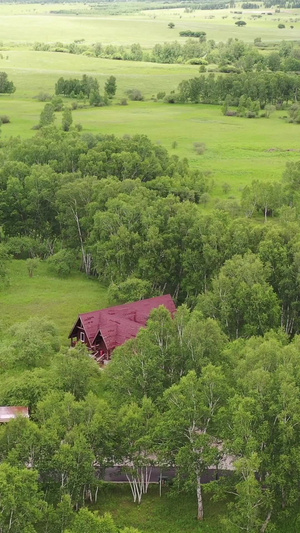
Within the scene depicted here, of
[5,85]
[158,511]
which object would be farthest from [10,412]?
[5,85]

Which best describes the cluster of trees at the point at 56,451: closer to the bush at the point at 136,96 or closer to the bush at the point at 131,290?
the bush at the point at 131,290

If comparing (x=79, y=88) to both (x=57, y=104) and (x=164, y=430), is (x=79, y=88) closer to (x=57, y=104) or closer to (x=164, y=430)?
(x=57, y=104)

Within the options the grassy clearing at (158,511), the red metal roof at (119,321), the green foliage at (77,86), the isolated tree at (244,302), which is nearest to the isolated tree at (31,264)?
the red metal roof at (119,321)

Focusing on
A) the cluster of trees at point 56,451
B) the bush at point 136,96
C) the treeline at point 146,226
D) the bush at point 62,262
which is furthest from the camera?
the bush at point 136,96

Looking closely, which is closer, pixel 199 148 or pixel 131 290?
pixel 131 290

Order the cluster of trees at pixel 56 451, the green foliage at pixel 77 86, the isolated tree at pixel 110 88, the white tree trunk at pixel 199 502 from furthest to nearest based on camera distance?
the isolated tree at pixel 110 88 < the green foliage at pixel 77 86 < the white tree trunk at pixel 199 502 < the cluster of trees at pixel 56 451

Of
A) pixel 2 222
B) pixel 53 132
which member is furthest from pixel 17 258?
pixel 53 132

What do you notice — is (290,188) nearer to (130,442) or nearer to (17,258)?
(17,258)
